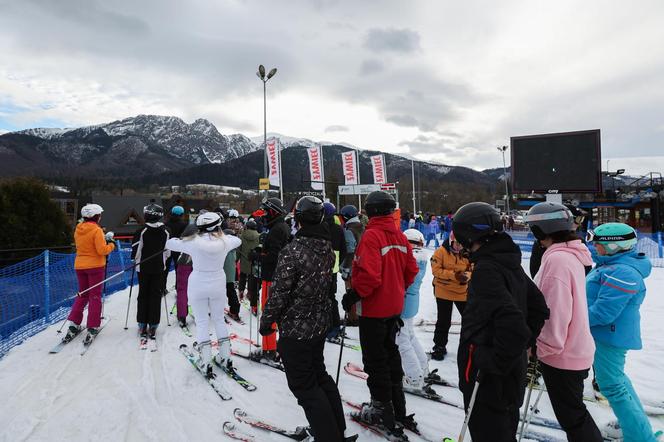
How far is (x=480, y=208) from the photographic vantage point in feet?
7.22

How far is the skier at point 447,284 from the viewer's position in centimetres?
477

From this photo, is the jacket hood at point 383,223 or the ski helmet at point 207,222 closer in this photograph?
the jacket hood at point 383,223

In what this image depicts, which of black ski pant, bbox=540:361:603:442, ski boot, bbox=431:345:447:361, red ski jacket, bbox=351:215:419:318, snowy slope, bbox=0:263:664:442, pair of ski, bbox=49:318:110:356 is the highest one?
red ski jacket, bbox=351:215:419:318

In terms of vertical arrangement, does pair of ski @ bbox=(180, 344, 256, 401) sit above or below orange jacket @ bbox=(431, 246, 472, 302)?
below

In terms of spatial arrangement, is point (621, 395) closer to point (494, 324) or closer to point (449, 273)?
point (494, 324)

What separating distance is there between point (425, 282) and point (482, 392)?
31.3 ft

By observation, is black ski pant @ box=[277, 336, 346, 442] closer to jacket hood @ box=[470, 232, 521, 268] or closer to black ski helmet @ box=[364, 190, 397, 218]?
black ski helmet @ box=[364, 190, 397, 218]

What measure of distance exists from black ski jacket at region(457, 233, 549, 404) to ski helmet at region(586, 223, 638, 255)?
117cm

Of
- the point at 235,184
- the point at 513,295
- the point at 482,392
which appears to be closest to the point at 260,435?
the point at 482,392

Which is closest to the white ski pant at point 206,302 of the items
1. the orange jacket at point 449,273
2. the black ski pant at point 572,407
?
the orange jacket at point 449,273

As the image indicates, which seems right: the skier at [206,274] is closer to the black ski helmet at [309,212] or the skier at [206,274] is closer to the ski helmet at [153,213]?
the ski helmet at [153,213]

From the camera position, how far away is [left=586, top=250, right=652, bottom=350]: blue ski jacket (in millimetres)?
2736

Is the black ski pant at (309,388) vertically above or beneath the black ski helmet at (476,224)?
beneath

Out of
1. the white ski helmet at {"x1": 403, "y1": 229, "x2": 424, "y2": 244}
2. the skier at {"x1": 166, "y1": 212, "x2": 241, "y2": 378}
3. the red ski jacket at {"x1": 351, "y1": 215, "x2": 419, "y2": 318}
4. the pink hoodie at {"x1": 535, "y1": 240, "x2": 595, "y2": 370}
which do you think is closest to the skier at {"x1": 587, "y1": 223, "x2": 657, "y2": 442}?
the pink hoodie at {"x1": 535, "y1": 240, "x2": 595, "y2": 370}
